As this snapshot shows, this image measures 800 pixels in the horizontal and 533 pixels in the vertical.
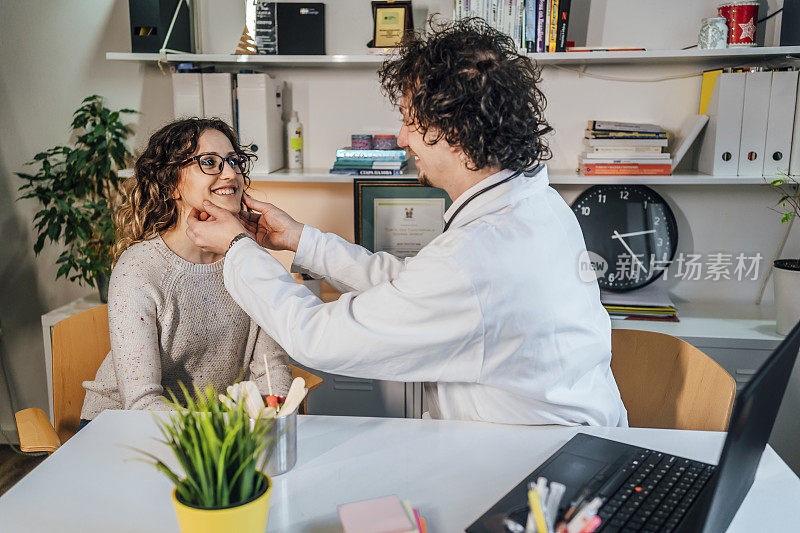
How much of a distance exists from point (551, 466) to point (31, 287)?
8.55ft

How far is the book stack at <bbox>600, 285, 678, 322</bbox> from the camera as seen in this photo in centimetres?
255

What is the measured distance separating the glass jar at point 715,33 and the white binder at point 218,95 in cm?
170

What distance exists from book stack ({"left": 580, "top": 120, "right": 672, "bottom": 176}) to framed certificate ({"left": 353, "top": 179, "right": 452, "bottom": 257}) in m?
0.57

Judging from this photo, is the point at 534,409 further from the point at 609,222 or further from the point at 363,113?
the point at 363,113

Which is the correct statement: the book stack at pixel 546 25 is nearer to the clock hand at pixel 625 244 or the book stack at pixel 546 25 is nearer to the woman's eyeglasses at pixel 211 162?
the clock hand at pixel 625 244

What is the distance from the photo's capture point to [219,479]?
0.90 metres

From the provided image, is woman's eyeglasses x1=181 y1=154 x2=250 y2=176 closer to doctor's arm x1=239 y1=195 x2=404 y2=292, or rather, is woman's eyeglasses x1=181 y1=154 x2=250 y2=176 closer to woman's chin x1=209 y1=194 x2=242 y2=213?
woman's chin x1=209 y1=194 x2=242 y2=213

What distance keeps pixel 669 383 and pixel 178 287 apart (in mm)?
1233

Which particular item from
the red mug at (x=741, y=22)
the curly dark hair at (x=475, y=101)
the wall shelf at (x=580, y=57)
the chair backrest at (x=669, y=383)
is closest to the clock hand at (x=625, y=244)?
the wall shelf at (x=580, y=57)

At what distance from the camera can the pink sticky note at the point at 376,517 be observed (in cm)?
95

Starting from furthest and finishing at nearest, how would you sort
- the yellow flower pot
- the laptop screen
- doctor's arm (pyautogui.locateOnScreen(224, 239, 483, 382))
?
doctor's arm (pyautogui.locateOnScreen(224, 239, 483, 382)) < the yellow flower pot < the laptop screen

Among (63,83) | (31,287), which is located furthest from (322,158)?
(31,287)

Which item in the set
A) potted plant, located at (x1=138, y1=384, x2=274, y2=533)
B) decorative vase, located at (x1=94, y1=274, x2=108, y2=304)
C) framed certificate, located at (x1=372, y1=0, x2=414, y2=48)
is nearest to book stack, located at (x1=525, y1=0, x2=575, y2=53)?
framed certificate, located at (x1=372, y1=0, x2=414, y2=48)

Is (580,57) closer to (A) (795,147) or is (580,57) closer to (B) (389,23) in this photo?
(B) (389,23)
